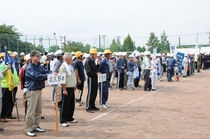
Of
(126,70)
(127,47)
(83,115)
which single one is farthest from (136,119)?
(127,47)

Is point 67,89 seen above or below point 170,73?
above

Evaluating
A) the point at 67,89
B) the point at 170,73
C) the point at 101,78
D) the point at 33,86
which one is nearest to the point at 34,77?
the point at 33,86

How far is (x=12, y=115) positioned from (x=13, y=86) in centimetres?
139

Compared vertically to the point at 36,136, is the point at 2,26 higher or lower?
higher

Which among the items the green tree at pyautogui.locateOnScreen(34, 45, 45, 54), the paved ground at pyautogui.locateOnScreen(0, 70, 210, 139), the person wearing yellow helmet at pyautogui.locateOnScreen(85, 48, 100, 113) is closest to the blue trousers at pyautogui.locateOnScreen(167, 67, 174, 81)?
the paved ground at pyautogui.locateOnScreen(0, 70, 210, 139)

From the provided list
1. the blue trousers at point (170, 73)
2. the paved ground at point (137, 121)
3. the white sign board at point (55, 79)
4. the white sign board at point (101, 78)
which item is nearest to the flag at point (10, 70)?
the paved ground at point (137, 121)

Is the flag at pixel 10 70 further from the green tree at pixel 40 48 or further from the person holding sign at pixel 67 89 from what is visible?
the green tree at pixel 40 48

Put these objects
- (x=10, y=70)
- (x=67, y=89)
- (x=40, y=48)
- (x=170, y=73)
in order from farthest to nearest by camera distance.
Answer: (x=40, y=48)
(x=170, y=73)
(x=10, y=70)
(x=67, y=89)

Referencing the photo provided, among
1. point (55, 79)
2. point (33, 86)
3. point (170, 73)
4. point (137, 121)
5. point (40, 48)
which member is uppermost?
point (40, 48)

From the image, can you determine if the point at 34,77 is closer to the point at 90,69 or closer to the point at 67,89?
the point at 67,89

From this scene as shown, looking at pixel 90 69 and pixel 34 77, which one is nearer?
pixel 34 77

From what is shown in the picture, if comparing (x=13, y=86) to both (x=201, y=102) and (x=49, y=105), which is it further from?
(x=201, y=102)

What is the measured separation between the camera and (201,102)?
10711 millimetres

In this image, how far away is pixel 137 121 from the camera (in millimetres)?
7734
